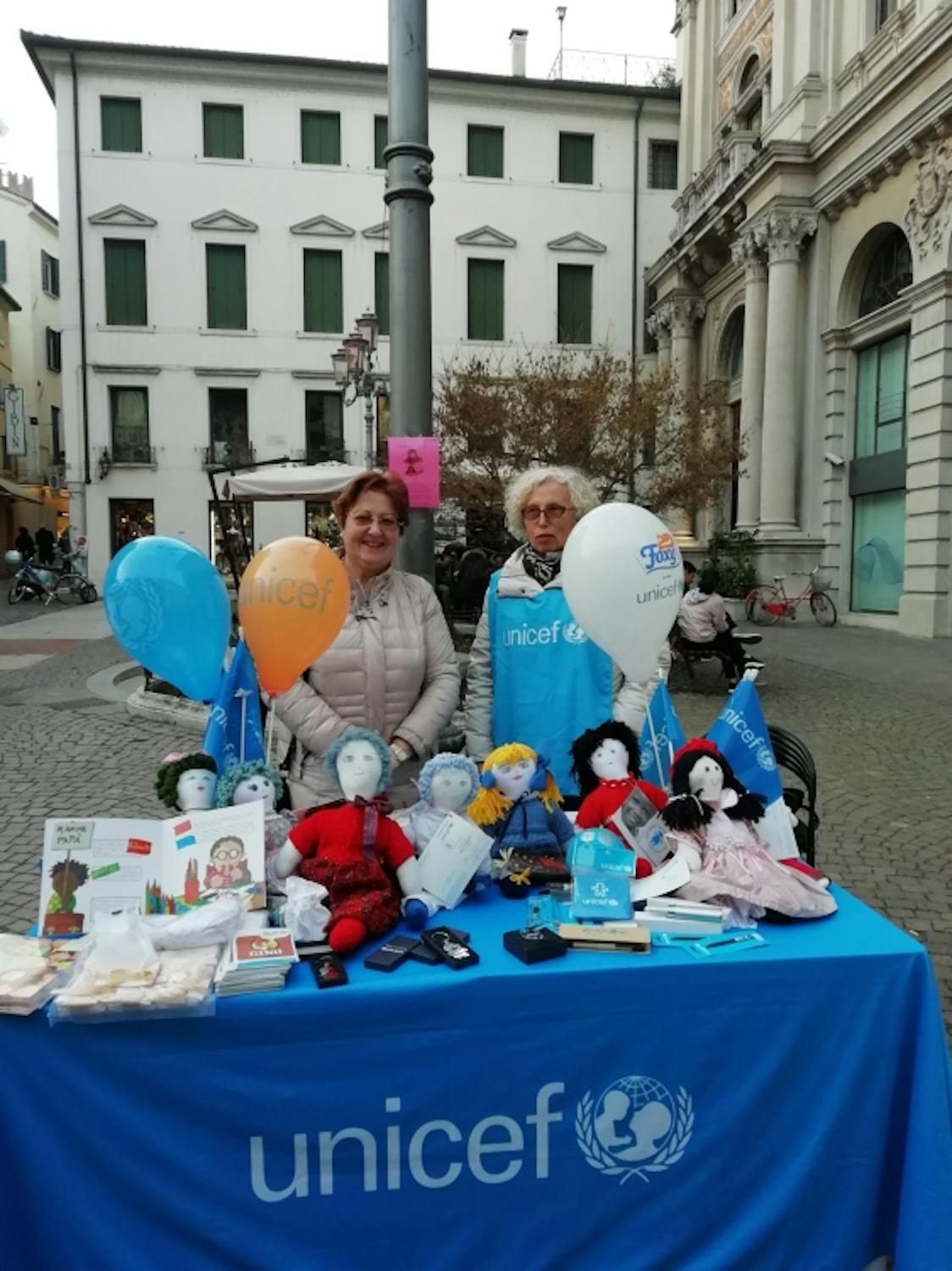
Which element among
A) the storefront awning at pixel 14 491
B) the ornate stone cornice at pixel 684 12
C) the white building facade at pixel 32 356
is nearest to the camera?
the ornate stone cornice at pixel 684 12

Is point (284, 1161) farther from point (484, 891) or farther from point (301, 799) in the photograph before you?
point (301, 799)

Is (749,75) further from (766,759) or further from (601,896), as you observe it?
(601,896)

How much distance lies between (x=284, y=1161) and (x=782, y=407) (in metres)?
18.1

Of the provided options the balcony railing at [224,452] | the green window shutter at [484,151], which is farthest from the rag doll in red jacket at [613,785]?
the green window shutter at [484,151]

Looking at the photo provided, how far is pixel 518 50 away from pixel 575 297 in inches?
361

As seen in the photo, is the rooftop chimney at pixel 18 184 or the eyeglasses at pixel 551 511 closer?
the eyeglasses at pixel 551 511

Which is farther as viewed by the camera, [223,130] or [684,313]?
[223,130]

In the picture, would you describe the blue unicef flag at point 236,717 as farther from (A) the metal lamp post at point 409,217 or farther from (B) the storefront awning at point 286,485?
(B) the storefront awning at point 286,485

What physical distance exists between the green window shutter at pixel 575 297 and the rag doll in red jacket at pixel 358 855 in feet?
82.9

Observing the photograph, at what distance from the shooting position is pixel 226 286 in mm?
24344

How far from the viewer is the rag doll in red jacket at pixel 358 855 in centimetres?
188

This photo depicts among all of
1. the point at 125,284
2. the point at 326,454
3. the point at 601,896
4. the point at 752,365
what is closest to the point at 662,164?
the point at 752,365

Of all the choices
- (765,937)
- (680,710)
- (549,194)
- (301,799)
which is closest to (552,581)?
(301,799)

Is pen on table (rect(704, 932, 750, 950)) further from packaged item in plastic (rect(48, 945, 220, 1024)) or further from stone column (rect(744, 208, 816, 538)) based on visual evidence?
stone column (rect(744, 208, 816, 538))
